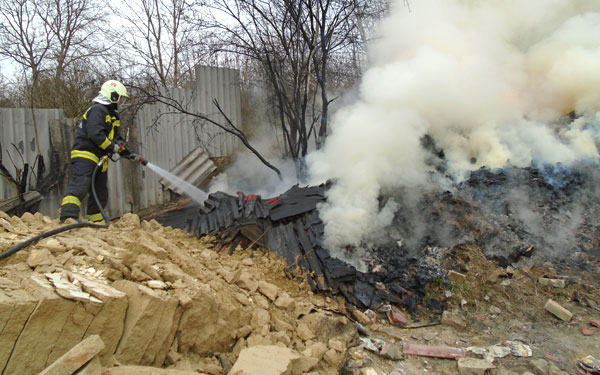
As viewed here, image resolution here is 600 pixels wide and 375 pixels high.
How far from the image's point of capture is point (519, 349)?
10.1 ft

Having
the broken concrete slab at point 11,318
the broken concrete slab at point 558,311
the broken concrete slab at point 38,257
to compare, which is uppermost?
the broken concrete slab at point 38,257

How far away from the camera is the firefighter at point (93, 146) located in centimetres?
426

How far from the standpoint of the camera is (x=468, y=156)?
6.12 meters

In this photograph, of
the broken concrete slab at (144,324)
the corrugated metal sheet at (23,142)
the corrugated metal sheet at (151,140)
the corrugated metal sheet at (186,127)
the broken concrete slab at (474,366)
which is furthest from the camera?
the corrugated metal sheet at (186,127)

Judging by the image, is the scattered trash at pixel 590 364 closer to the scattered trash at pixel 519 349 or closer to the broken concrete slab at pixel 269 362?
Answer: the scattered trash at pixel 519 349

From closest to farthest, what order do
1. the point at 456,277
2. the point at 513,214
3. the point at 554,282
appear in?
the point at 554,282 → the point at 456,277 → the point at 513,214

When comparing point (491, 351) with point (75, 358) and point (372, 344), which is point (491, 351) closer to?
point (372, 344)

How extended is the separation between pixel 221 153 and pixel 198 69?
2066 mm

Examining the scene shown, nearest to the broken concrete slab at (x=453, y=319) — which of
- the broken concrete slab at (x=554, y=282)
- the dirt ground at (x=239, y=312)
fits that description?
the dirt ground at (x=239, y=312)

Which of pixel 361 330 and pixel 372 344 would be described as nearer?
pixel 372 344

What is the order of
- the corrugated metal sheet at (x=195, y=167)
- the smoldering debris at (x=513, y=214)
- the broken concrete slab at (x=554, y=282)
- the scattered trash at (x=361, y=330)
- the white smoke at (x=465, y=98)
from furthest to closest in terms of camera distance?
the corrugated metal sheet at (x=195, y=167) < the white smoke at (x=465, y=98) < the smoldering debris at (x=513, y=214) < the broken concrete slab at (x=554, y=282) < the scattered trash at (x=361, y=330)

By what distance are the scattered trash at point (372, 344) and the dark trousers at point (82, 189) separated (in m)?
3.67

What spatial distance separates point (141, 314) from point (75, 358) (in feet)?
1.59

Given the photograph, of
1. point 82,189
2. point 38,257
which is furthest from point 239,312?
point 82,189
